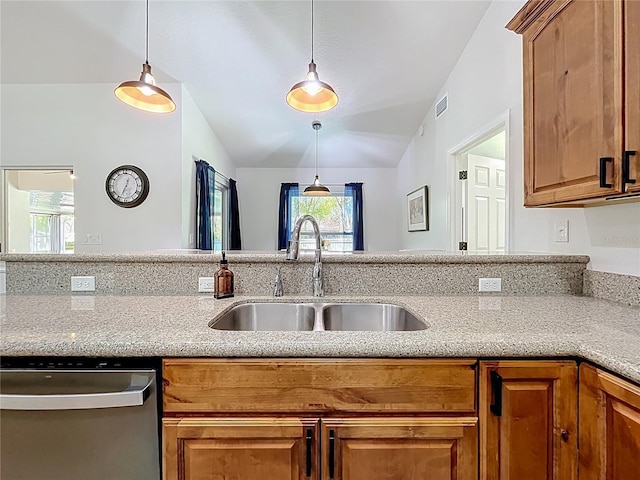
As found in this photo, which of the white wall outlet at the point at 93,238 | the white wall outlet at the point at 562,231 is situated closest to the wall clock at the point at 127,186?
the white wall outlet at the point at 93,238

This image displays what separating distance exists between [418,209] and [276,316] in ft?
11.2

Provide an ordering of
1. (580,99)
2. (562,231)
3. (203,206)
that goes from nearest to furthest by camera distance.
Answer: (580,99) < (562,231) < (203,206)

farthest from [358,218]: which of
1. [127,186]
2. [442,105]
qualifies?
[127,186]

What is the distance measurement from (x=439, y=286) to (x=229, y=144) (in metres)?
4.20

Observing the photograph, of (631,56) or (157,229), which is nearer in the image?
(631,56)

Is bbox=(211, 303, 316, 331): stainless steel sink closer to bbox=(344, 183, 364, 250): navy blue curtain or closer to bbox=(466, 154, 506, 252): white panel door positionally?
bbox=(466, 154, 506, 252): white panel door

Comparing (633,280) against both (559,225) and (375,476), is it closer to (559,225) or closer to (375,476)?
(559,225)

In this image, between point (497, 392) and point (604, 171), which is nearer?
point (497, 392)

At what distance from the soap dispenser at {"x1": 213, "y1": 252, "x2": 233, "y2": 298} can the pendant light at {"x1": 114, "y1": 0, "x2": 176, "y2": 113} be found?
0.97 m

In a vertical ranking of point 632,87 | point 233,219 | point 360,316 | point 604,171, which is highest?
point 632,87

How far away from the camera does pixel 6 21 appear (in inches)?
107

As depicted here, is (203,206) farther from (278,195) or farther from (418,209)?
(418,209)

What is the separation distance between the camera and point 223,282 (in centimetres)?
147

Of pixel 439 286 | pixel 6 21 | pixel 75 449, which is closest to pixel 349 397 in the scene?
pixel 75 449
